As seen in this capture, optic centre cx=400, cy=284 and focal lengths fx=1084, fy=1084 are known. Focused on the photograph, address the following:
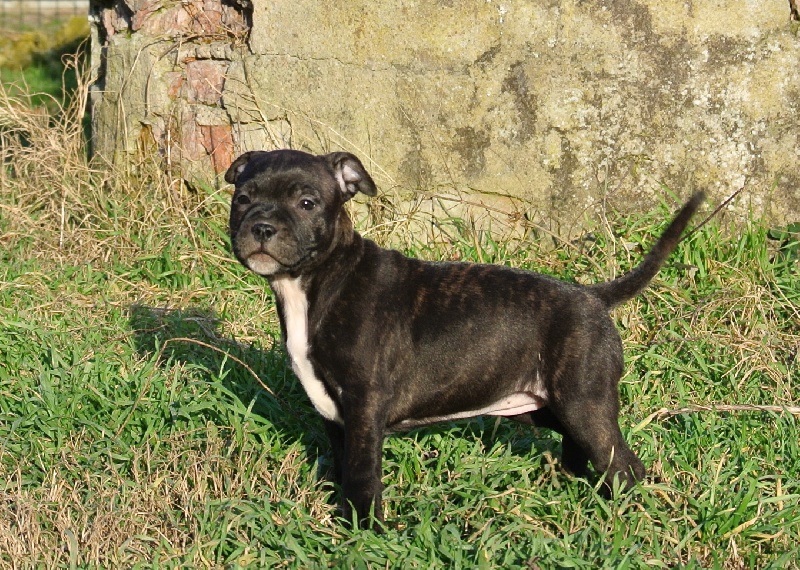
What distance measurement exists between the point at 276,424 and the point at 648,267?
81.0 inches

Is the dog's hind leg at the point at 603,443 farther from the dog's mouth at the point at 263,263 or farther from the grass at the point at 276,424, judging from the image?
the dog's mouth at the point at 263,263

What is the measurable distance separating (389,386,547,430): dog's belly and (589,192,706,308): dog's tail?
55 cm

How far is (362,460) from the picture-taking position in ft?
15.2

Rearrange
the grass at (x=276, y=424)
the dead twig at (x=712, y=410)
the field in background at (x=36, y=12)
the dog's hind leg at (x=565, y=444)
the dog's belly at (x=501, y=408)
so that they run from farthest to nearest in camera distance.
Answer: the field in background at (x=36, y=12) < the dead twig at (x=712, y=410) < the dog's hind leg at (x=565, y=444) < the dog's belly at (x=501, y=408) < the grass at (x=276, y=424)

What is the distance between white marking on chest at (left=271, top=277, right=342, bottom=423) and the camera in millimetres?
4773

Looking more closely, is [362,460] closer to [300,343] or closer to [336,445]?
[336,445]

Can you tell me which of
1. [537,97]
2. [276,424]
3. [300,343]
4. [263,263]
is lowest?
[276,424]

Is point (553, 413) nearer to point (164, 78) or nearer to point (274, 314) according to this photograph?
point (274, 314)

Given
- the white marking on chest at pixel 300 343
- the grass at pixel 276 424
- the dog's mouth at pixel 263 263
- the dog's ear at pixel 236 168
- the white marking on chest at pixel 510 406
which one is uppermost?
the dog's ear at pixel 236 168

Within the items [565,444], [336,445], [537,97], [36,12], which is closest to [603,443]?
[565,444]

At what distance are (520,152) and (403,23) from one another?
1.16 metres

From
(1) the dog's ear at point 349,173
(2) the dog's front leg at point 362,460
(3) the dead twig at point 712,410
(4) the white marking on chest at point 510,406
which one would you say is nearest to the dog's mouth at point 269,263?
(1) the dog's ear at point 349,173

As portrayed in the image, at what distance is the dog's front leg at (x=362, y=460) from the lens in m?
4.62

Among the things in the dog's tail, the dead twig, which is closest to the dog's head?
the dog's tail
